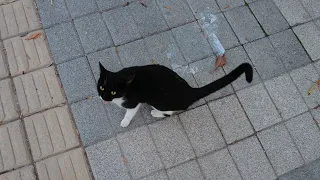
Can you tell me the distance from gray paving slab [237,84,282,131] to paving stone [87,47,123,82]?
124 cm

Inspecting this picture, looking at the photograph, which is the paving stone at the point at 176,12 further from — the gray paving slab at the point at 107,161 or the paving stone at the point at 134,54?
the gray paving slab at the point at 107,161

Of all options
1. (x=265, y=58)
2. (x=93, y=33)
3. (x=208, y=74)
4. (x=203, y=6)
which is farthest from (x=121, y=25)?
(x=265, y=58)

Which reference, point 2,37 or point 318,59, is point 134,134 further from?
point 318,59

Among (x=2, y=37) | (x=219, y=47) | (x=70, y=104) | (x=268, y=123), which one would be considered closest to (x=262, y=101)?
(x=268, y=123)

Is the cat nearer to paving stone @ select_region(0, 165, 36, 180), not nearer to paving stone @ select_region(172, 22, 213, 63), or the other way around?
paving stone @ select_region(172, 22, 213, 63)

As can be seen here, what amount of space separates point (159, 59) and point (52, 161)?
4.57 ft

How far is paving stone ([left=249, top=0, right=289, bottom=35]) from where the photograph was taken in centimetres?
355

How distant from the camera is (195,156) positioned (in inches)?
117

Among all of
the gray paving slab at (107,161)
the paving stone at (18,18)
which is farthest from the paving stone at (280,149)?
the paving stone at (18,18)

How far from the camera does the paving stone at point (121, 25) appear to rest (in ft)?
11.2

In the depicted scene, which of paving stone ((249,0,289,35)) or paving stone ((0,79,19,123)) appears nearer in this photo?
paving stone ((0,79,19,123))

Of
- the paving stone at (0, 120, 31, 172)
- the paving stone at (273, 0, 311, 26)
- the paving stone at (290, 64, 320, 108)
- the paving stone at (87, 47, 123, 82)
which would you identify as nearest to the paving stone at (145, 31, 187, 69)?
the paving stone at (87, 47, 123, 82)

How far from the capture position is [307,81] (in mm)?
3311

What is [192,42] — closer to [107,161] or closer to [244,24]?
[244,24]
